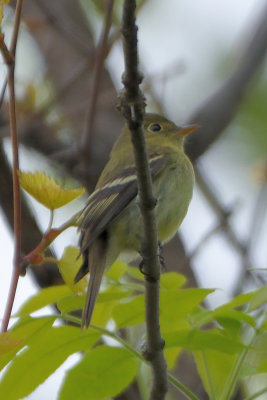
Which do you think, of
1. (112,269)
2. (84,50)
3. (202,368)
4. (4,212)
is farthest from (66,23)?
(202,368)

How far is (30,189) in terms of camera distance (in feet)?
7.13

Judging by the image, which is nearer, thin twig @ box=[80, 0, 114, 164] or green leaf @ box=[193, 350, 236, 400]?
green leaf @ box=[193, 350, 236, 400]

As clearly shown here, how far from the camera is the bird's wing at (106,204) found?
3.35 metres

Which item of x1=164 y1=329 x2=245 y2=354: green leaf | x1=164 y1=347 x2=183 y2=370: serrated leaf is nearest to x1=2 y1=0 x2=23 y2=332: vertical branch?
x1=164 y1=329 x2=245 y2=354: green leaf

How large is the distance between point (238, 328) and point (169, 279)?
41 cm

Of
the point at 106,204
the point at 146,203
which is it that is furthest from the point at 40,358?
the point at 106,204

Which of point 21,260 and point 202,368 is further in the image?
point 202,368

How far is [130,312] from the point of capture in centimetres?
257

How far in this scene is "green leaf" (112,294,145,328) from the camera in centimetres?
254

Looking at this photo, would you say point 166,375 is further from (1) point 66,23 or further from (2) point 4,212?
(1) point 66,23

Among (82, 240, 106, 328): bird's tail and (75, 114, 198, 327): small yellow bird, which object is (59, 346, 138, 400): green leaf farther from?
(75, 114, 198, 327): small yellow bird

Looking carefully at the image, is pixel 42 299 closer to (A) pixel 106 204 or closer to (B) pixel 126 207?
(A) pixel 106 204

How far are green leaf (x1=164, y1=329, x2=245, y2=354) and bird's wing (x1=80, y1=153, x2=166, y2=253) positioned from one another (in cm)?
85

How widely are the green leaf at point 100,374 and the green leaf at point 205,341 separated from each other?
177 mm
